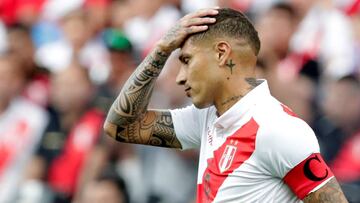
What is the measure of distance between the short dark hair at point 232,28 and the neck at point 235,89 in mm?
143

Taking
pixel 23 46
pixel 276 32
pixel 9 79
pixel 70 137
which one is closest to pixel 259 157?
pixel 276 32

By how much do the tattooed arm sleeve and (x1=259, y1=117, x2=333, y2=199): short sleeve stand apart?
2.73 feet

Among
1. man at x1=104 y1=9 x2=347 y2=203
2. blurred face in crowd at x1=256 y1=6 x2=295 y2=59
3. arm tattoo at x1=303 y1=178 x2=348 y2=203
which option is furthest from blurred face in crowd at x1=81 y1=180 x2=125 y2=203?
arm tattoo at x1=303 y1=178 x2=348 y2=203

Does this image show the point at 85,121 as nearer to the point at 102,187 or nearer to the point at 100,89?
the point at 100,89

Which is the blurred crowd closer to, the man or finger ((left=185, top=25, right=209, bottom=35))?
the man

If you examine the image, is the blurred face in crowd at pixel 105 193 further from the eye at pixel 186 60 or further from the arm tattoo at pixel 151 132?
the eye at pixel 186 60

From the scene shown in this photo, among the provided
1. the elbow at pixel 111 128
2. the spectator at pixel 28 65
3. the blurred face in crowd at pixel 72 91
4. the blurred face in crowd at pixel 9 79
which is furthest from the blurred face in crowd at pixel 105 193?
the elbow at pixel 111 128

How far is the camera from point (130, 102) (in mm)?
5367

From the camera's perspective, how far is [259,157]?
4.75 meters

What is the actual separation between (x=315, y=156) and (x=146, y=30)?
16.6 ft

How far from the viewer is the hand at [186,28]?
16.2ft

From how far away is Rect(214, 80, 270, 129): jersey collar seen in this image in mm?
4918

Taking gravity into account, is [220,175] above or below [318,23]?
above

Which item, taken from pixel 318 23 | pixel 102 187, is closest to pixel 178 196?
pixel 102 187
